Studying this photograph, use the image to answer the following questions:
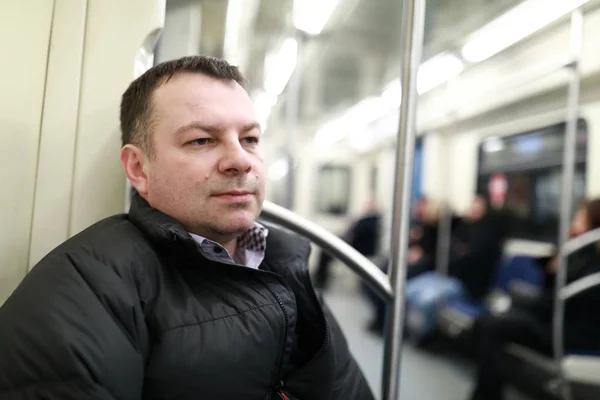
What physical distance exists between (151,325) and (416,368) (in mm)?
3307

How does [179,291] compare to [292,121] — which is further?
[292,121]

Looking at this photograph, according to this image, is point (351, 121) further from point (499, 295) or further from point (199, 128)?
point (199, 128)

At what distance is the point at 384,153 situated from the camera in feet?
19.2

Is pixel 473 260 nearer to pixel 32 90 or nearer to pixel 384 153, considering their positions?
pixel 384 153

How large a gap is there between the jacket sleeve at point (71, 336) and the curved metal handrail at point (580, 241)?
2.75 meters

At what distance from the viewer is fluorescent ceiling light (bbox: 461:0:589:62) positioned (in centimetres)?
273

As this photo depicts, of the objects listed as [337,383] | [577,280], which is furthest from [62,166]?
[577,280]

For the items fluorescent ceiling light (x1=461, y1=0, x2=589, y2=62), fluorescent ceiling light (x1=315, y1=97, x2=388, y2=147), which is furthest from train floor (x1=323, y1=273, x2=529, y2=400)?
fluorescent ceiling light (x1=315, y1=97, x2=388, y2=147)

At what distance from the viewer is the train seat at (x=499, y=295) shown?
296 centimetres

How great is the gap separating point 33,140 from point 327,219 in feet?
18.8

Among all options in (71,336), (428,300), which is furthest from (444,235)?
(71,336)

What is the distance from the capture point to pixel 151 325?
2.12 feet

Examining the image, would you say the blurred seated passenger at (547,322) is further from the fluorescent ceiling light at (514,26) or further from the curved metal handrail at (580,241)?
the fluorescent ceiling light at (514,26)

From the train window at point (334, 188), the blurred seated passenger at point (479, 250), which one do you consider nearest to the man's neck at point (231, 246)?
the blurred seated passenger at point (479, 250)
